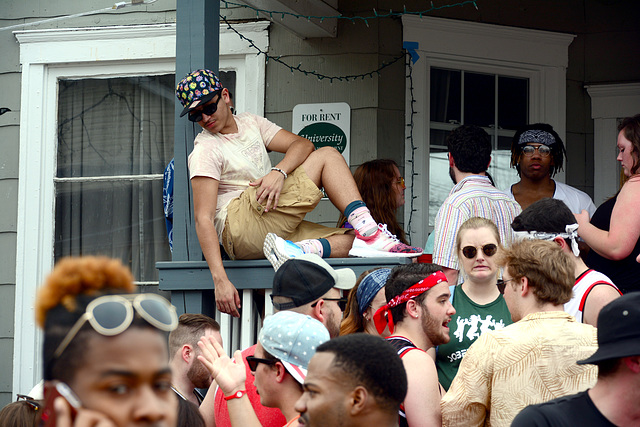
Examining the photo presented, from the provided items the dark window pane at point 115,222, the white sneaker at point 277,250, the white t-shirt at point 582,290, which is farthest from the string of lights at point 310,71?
the white t-shirt at point 582,290

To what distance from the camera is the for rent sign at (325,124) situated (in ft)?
19.3

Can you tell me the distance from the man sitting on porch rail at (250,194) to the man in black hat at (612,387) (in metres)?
2.20

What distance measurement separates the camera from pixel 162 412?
3.41ft

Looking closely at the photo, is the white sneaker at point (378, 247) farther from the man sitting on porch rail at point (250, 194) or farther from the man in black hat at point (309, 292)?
the man in black hat at point (309, 292)

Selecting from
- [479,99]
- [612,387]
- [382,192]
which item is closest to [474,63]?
[479,99]

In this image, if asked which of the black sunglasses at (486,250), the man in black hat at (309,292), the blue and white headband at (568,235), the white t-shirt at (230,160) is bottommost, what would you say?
the man in black hat at (309,292)

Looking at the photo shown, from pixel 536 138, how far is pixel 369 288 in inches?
87.9

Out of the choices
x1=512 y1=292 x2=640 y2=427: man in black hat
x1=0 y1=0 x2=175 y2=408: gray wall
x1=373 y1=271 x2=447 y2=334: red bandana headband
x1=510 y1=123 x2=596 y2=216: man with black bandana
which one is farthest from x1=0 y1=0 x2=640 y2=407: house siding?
x1=512 y1=292 x2=640 y2=427: man in black hat

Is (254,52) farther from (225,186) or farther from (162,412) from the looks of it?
(162,412)

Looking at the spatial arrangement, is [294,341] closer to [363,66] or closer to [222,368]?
[222,368]

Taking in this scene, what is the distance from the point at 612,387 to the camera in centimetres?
207

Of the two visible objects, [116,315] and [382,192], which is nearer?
[116,315]

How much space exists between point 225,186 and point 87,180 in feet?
7.39

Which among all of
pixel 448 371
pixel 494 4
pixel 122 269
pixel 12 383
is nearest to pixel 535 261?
pixel 448 371
